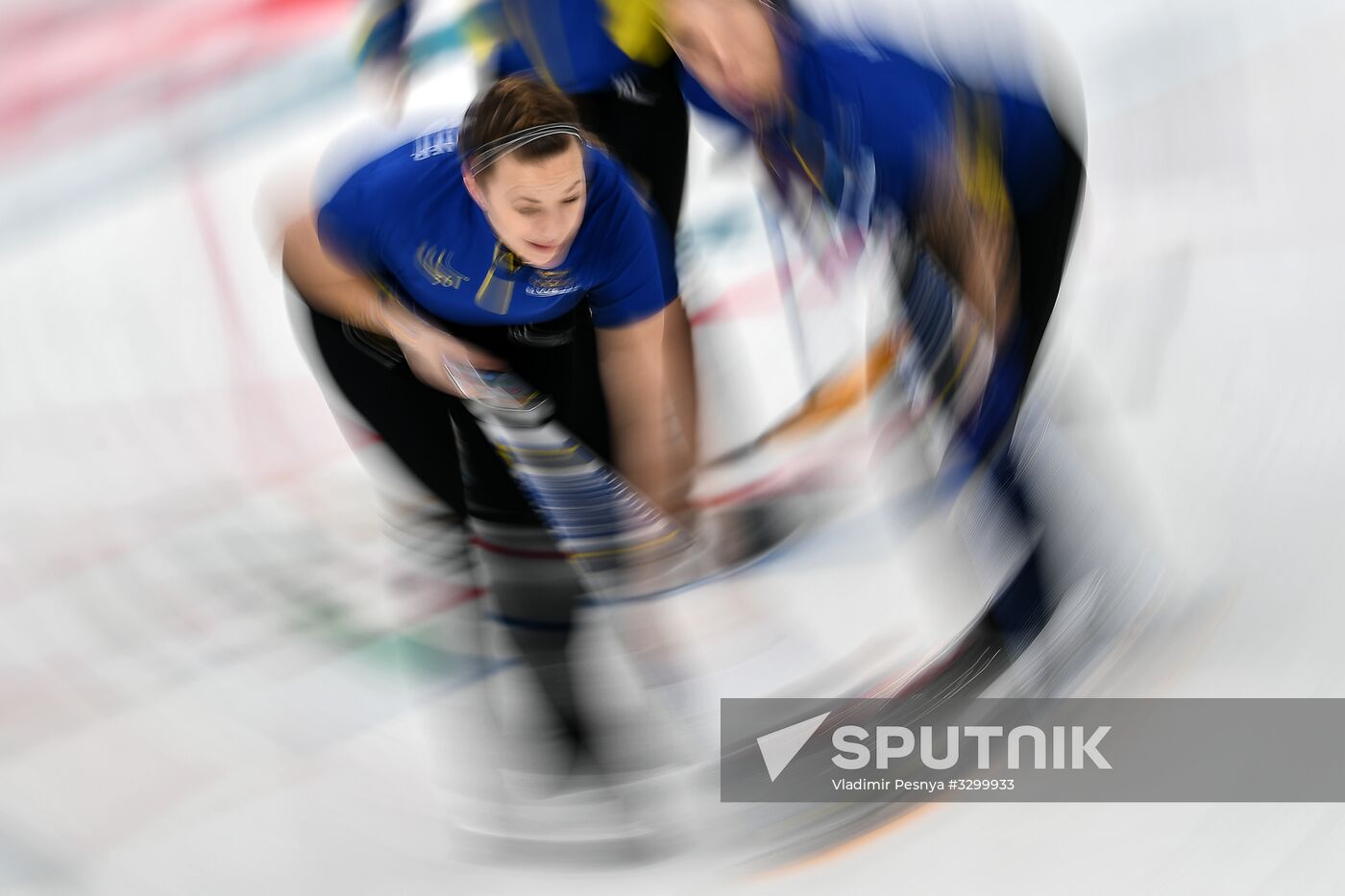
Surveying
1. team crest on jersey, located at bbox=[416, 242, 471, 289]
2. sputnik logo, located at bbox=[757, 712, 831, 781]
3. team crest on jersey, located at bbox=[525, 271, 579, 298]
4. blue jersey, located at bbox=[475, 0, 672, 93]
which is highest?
blue jersey, located at bbox=[475, 0, 672, 93]

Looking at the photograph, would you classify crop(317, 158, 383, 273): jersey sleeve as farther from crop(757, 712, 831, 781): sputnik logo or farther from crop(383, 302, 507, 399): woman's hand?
crop(757, 712, 831, 781): sputnik logo

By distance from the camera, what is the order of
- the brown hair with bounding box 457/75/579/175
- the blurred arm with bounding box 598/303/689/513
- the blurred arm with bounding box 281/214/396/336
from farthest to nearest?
the blurred arm with bounding box 598/303/689/513 < the blurred arm with bounding box 281/214/396/336 < the brown hair with bounding box 457/75/579/175

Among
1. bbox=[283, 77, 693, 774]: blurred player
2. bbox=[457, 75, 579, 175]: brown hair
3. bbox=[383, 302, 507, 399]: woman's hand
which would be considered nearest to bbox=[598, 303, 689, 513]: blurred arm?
bbox=[283, 77, 693, 774]: blurred player

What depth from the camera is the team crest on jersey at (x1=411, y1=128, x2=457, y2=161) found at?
83 centimetres

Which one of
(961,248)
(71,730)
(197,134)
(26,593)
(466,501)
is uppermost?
(197,134)

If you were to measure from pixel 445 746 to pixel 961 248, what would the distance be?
69 cm

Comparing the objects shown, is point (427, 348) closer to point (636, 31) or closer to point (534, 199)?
point (534, 199)

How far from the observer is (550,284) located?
2.87 feet

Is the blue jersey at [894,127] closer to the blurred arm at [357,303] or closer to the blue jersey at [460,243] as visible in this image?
the blue jersey at [460,243]

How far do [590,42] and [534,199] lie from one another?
1.08 feet

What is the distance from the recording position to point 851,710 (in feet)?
3.65

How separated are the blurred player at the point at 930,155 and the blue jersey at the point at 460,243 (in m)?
0.13

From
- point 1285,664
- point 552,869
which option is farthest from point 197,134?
point 1285,664

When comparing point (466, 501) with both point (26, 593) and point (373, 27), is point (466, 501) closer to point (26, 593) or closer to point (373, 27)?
point (373, 27)
